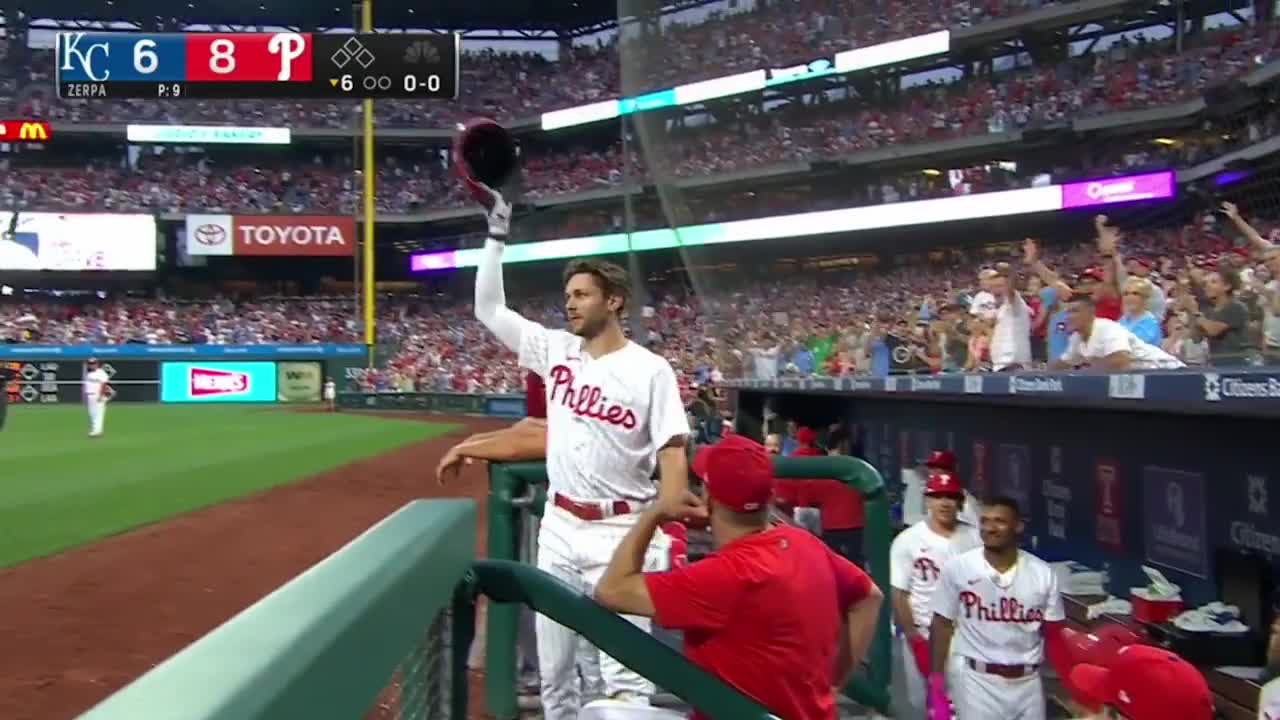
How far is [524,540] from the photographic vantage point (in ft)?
15.9

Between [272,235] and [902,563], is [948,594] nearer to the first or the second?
[902,563]

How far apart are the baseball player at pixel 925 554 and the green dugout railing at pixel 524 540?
2.03m

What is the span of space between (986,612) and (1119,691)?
8.11 ft

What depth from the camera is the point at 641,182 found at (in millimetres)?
16906

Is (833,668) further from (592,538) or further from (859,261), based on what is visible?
(859,261)

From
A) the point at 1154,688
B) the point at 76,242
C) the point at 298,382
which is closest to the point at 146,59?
the point at 1154,688

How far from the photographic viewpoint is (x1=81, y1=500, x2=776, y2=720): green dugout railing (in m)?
0.97

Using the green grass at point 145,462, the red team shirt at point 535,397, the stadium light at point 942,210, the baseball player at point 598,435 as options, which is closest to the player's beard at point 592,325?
the baseball player at point 598,435

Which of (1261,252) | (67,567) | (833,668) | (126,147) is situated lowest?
(67,567)

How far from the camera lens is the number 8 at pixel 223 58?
1573 centimetres

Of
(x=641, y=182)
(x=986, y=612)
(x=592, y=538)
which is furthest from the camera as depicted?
(x=641, y=182)

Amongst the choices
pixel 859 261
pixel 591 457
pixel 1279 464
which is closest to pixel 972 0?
pixel 859 261

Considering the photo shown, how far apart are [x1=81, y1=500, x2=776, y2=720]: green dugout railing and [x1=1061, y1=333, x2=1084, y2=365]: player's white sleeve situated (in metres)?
5.37

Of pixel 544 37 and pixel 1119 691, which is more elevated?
pixel 544 37
